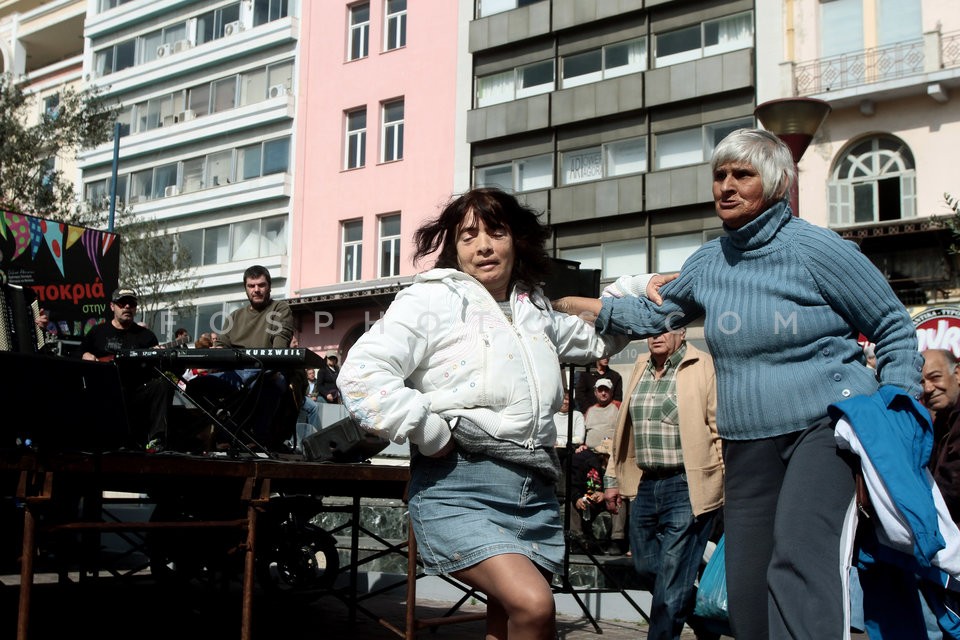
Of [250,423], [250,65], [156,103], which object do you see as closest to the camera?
[250,423]

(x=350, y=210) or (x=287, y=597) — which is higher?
(x=350, y=210)

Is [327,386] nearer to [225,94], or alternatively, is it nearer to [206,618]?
[206,618]

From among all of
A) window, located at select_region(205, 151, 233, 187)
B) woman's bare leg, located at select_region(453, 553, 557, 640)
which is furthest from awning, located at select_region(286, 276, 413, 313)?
woman's bare leg, located at select_region(453, 553, 557, 640)

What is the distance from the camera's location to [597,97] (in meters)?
30.2

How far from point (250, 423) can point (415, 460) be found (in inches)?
162

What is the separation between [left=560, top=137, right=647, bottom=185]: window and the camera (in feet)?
96.9

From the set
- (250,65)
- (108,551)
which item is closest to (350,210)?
(250,65)

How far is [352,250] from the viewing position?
117 feet

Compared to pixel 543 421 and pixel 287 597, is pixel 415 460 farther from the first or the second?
pixel 287 597

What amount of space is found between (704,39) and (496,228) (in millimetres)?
26161

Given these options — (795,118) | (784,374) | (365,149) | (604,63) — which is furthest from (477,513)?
(365,149)

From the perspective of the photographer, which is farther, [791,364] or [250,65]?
[250,65]

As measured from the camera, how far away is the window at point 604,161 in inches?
1163

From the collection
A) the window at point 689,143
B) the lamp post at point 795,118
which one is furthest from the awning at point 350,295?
the lamp post at point 795,118
